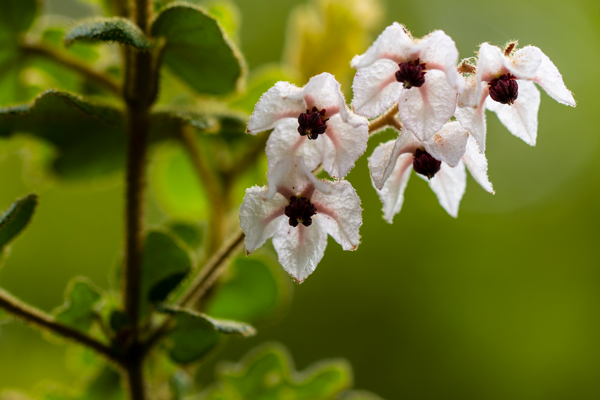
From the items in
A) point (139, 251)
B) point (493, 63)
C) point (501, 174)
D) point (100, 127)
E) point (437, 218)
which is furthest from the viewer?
point (501, 174)

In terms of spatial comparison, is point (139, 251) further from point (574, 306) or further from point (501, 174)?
point (501, 174)

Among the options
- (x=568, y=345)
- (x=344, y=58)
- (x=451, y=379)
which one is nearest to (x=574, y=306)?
(x=568, y=345)

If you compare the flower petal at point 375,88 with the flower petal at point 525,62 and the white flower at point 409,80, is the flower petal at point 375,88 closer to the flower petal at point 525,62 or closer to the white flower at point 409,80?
the white flower at point 409,80

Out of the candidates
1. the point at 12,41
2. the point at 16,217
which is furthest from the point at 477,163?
the point at 12,41

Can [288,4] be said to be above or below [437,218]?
above

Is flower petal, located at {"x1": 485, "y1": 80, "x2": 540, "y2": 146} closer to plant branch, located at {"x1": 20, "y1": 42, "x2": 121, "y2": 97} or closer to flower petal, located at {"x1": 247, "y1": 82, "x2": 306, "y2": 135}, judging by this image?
flower petal, located at {"x1": 247, "y1": 82, "x2": 306, "y2": 135}

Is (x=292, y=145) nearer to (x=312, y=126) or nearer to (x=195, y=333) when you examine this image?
(x=312, y=126)

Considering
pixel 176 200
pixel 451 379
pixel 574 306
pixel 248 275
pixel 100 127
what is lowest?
pixel 451 379
